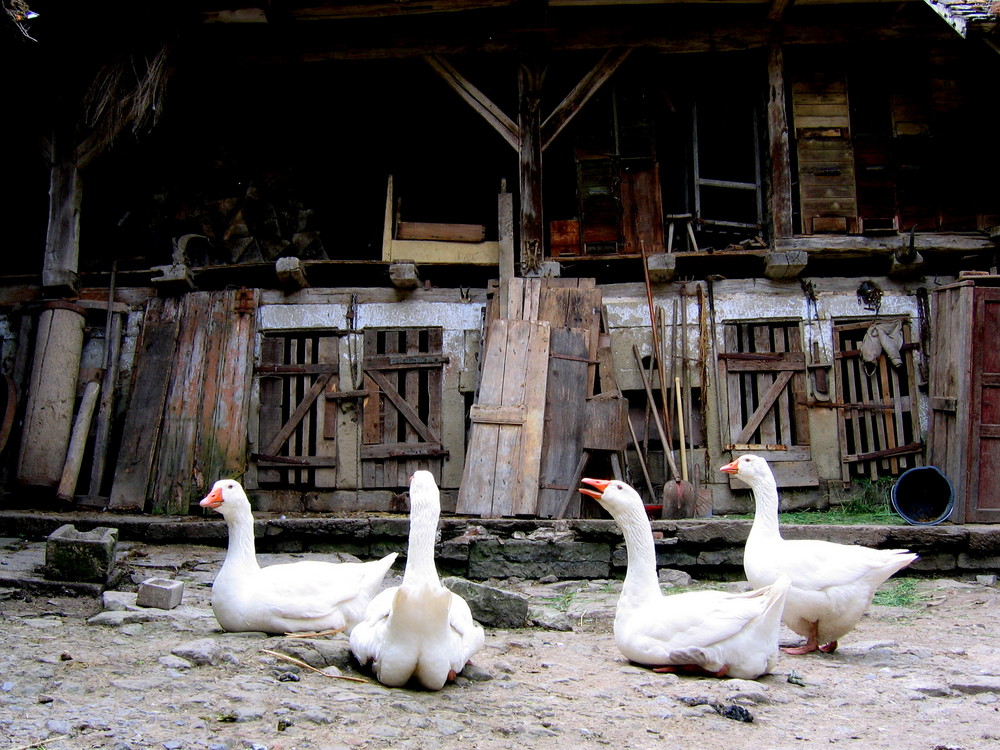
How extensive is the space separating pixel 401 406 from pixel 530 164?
3354 millimetres

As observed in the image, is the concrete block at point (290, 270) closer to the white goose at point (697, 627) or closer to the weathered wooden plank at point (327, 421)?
the weathered wooden plank at point (327, 421)

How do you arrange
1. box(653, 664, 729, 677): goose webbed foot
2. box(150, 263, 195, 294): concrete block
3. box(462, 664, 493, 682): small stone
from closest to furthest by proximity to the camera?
1. box(462, 664, 493, 682): small stone
2. box(653, 664, 729, 677): goose webbed foot
3. box(150, 263, 195, 294): concrete block

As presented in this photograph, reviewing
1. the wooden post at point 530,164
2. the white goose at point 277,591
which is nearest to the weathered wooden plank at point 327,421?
the wooden post at point 530,164

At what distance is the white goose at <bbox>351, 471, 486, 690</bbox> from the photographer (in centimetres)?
349

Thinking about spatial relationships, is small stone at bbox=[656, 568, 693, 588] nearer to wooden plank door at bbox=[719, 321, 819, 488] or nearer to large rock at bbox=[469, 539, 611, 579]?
large rock at bbox=[469, 539, 611, 579]

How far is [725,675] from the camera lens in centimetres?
420

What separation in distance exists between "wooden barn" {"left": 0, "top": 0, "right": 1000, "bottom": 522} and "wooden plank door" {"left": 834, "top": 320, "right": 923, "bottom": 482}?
35 millimetres

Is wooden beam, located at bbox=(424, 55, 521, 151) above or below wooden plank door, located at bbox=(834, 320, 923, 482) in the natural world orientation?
above

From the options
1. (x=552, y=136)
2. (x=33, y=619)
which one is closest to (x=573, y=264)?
(x=552, y=136)

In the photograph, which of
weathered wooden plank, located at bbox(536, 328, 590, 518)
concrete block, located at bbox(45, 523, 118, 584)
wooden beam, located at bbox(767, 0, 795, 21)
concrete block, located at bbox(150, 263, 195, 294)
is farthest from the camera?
concrete block, located at bbox(150, 263, 195, 294)

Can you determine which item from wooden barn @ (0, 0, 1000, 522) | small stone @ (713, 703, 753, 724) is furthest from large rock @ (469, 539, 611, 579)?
small stone @ (713, 703, 753, 724)

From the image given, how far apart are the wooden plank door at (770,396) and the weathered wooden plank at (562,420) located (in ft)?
6.49

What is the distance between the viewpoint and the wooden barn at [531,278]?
9711 mm

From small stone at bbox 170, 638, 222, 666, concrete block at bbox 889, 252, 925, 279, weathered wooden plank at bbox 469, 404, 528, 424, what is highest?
concrete block at bbox 889, 252, 925, 279
